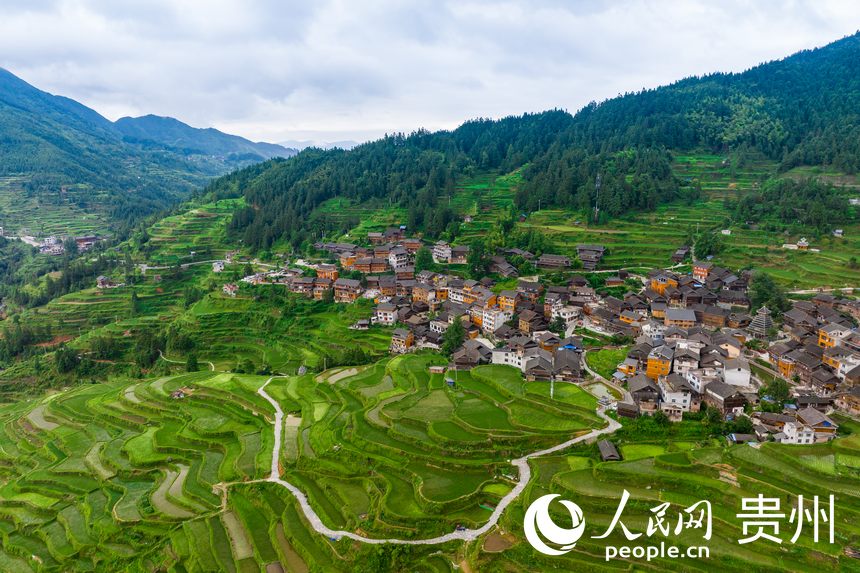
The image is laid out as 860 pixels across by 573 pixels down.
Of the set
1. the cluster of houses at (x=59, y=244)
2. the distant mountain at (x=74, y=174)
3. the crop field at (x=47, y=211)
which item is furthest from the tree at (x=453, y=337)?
the crop field at (x=47, y=211)

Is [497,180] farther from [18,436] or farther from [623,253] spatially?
[18,436]

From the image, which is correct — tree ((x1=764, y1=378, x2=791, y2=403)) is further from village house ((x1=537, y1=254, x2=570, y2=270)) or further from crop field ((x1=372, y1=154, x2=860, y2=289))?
village house ((x1=537, y1=254, x2=570, y2=270))

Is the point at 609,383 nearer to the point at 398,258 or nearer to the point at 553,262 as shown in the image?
the point at 553,262

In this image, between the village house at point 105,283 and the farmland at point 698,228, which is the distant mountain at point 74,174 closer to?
the village house at point 105,283

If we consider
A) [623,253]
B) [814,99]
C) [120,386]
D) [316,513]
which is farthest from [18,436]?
[814,99]

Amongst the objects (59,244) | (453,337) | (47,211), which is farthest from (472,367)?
(47,211)

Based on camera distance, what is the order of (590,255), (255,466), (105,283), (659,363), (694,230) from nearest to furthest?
(255,466)
(659,363)
(590,255)
(694,230)
(105,283)

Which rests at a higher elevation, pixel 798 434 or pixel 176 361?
pixel 798 434
